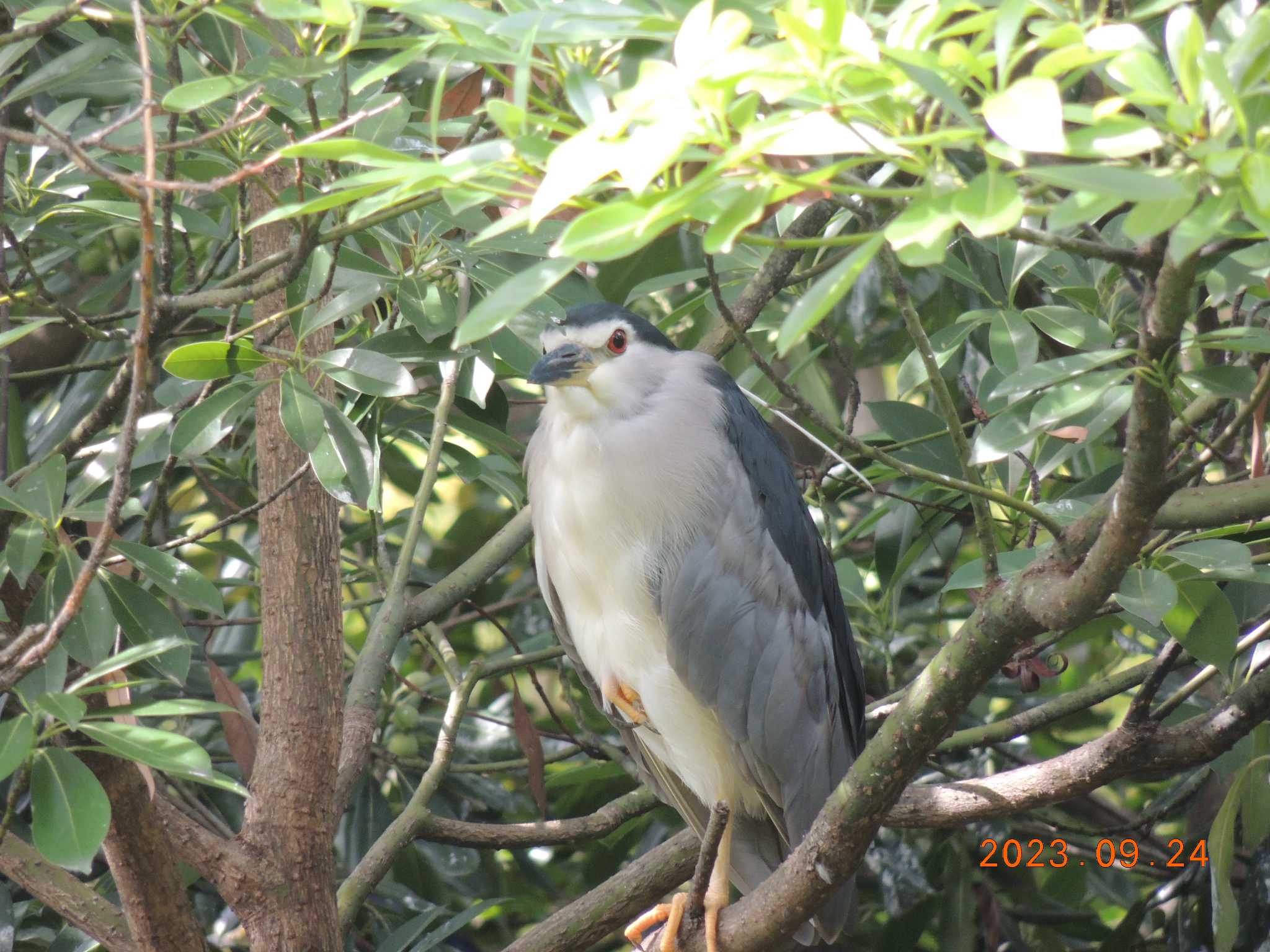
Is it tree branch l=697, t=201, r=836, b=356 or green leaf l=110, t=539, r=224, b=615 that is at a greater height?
tree branch l=697, t=201, r=836, b=356

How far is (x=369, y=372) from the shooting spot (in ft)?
6.98

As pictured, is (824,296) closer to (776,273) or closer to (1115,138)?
(1115,138)

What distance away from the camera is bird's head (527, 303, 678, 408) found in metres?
2.51

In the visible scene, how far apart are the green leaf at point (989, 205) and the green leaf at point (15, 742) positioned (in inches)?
50.2

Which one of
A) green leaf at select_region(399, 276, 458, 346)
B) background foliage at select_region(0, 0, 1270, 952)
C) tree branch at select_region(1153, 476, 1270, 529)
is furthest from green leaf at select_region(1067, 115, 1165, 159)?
green leaf at select_region(399, 276, 458, 346)

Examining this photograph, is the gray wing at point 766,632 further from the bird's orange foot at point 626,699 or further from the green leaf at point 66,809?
the green leaf at point 66,809

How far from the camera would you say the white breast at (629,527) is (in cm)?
271

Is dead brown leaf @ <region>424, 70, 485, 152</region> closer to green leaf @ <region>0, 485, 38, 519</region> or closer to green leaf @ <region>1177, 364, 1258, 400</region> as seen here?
green leaf @ <region>0, 485, 38, 519</region>

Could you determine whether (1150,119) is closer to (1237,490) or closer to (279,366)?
(1237,490)

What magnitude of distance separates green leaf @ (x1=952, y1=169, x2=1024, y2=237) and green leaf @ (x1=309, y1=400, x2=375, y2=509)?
134 centimetres

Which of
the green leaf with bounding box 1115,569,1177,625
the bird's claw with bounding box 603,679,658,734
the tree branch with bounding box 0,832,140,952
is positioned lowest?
the bird's claw with bounding box 603,679,658,734

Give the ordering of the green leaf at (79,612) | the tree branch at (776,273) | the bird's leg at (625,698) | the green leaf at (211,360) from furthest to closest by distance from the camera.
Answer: the bird's leg at (625,698), the tree branch at (776,273), the green leaf at (211,360), the green leaf at (79,612)

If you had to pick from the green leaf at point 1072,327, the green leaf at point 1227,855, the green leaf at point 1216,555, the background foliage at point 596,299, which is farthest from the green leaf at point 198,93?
the green leaf at point 1227,855

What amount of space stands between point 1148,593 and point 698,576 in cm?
108
